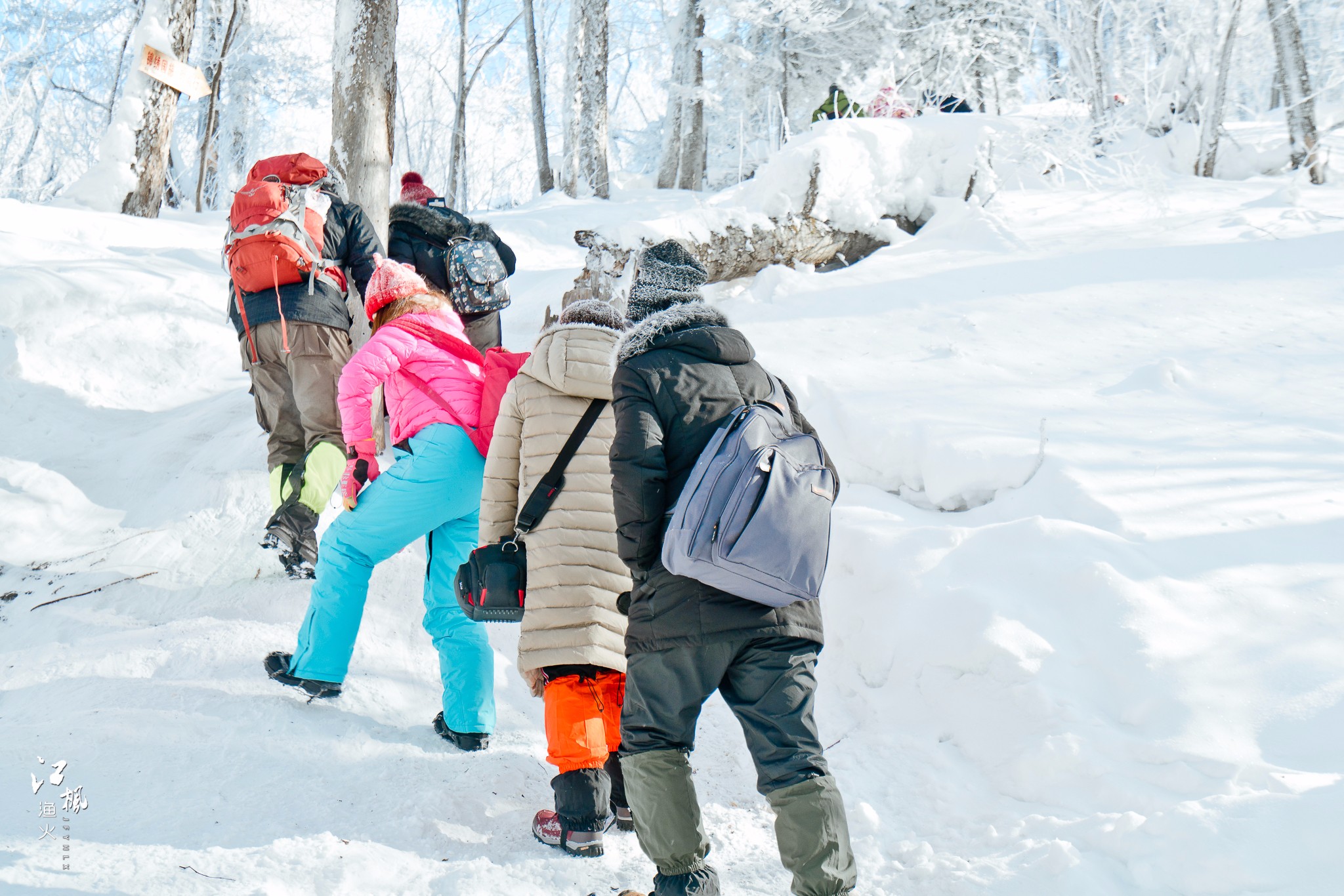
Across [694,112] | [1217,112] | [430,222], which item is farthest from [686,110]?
[430,222]

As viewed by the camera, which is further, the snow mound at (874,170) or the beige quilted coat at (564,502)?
the snow mound at (874,170)

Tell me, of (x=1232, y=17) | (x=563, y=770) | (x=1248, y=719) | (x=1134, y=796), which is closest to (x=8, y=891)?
(x=563, y=770)

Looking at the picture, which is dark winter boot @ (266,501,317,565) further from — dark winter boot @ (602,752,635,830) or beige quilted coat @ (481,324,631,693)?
dark winter boot @ (602,752,635,830)

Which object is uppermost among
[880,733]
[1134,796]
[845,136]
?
[845,136]

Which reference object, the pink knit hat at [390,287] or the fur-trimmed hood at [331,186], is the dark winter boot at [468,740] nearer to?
the pink knit hat at [390,287]

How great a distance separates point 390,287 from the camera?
323 centimetres

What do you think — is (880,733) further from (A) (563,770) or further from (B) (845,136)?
(B) (845,136)

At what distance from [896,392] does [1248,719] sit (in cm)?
248

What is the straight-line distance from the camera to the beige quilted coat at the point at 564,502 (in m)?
2.48

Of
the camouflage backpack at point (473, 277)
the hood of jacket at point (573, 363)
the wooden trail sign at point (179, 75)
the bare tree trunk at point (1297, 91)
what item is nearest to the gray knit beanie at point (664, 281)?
the hood of jacket at point (573, 363)

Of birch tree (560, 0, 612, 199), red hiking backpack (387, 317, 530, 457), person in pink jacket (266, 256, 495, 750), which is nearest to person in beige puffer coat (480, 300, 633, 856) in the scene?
red hiking backpack (387, 317, 530, 457)

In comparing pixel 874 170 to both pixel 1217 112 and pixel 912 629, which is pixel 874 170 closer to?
pixel 1217 112

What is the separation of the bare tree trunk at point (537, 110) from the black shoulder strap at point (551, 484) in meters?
17.5

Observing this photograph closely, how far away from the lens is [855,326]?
5770 mm
